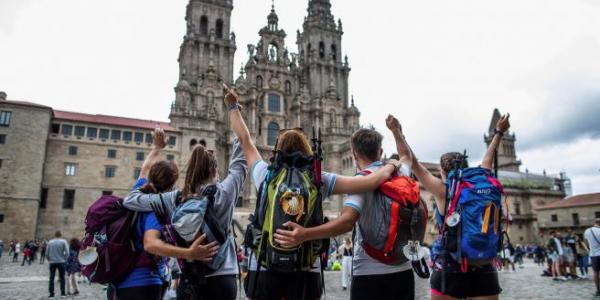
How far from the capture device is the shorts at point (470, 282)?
3477 millimetres

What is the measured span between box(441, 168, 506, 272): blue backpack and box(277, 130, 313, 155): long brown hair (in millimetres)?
1523

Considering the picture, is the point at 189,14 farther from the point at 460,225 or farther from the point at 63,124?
the point at 460,225

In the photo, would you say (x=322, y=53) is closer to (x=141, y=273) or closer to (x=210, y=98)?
(x=210, y=98)

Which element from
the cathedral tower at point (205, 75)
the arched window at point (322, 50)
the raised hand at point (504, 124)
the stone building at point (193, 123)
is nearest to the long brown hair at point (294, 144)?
the raised hand at point (504, 124)

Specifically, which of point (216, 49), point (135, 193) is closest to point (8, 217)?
point (216, 49)

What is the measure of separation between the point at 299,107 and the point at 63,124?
27.2 metres

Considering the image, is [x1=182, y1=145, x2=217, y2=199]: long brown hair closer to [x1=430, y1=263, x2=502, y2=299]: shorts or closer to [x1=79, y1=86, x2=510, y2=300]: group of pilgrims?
[x1=79, y1=86, x2=510, y2=300]: group of pilgrims

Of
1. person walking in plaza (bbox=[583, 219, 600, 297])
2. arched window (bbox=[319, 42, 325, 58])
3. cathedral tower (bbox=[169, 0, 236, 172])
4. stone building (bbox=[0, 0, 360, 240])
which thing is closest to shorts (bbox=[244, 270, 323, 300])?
person walking in plaza (bbox=[583, 219, 600, 297])

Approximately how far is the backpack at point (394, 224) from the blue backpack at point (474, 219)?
53 cm

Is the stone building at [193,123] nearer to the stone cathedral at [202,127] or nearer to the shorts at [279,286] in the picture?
the stone cathedral at [202,127]

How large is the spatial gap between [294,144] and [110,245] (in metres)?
1.74

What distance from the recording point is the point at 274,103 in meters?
51.1

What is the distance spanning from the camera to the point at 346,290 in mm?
11469

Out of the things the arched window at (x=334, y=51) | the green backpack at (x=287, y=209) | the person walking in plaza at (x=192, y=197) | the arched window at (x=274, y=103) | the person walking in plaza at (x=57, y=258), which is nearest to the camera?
the green backpack at (x=287, y=209)
